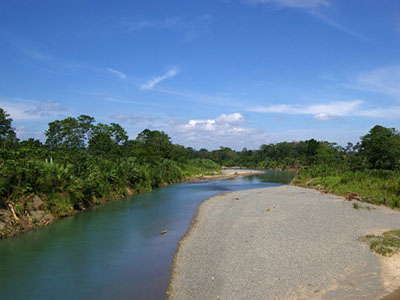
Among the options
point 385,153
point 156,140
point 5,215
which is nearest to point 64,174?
point 5,215

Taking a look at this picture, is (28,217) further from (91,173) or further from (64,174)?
(91,173)

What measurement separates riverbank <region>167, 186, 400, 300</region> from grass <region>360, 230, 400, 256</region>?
40cm

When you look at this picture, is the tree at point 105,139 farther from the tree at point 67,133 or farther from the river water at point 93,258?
the river water at point 93,258

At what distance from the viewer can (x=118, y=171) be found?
1246 inches

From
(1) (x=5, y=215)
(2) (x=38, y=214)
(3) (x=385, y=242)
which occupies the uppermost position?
(1) (x=5, y=215)

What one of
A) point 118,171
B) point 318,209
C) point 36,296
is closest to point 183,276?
point 36,296

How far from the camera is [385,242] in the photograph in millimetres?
11953

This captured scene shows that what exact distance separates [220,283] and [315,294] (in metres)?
2.87

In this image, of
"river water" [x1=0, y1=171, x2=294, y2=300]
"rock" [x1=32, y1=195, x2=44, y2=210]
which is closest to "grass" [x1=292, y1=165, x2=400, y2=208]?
"river water" [x1=0, y1=171, x2=294, y2=300]

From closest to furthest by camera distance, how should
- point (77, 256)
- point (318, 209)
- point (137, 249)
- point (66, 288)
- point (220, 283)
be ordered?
point (220, 283) → point (66, 288) → point (77, 256) → point (137, 249) → point (318, 209)

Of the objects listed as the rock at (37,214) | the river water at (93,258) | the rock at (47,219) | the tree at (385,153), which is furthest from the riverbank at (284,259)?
the tree at (385,153)

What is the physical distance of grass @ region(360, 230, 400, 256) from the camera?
11.0 meters

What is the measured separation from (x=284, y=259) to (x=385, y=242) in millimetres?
4680

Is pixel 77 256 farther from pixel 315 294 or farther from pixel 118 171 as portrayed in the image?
pixel 118 171
